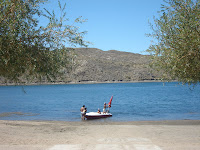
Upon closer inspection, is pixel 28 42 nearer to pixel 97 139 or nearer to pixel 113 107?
pixel 97 139

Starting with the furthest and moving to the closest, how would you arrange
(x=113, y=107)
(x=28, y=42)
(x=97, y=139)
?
(x=113, y=107), (x=97, y=139), (x=28, y=42)

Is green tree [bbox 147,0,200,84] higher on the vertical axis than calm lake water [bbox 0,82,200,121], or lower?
higher

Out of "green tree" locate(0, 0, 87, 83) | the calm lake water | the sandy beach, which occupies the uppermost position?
"green tree" locate(0, 0, 87, 83)

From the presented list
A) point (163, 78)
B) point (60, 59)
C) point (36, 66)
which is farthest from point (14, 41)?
point (163, 78)

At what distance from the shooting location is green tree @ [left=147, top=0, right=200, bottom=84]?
29.8 ft

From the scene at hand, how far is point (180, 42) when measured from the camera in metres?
9.50

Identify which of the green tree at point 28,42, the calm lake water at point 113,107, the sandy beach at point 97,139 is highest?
the green tree at point 28,42

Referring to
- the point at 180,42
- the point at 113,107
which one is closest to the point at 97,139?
the point at 180,42

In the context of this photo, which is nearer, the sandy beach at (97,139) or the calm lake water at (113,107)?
the sandy beach at (97,139)

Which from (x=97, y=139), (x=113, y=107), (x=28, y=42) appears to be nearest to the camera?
(x=28, y=42)

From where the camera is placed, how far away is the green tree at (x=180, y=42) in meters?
9.09

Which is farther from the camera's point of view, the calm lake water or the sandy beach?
the calm lake water

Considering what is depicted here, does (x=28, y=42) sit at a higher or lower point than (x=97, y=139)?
higher

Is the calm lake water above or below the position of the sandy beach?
below
